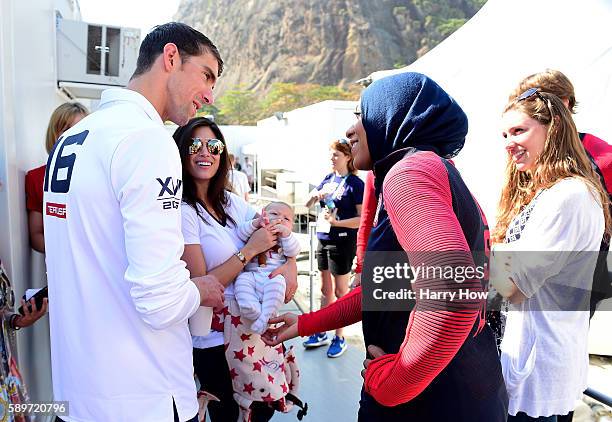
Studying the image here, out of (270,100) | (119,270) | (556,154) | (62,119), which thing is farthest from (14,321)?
(270,100)

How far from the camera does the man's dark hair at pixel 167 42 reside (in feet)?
4.71

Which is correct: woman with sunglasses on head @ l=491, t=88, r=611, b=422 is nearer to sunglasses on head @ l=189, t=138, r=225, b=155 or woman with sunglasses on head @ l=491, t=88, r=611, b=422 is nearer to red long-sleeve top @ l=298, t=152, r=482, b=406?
red long-sleeve top @ l=298, t=152, r=482, b=406

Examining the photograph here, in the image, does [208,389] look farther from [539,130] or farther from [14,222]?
[539,130]

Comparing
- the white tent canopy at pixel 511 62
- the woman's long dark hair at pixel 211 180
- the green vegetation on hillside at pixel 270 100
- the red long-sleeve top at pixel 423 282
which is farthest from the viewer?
the green vegetation on hillside at pixel 270 100

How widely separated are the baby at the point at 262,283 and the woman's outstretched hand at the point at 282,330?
0.07 metres

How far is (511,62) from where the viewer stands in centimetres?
443

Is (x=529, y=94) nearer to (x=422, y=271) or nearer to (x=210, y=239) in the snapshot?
(x=422, y=271)

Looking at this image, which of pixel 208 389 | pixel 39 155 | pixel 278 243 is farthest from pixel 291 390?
pixel 39 155

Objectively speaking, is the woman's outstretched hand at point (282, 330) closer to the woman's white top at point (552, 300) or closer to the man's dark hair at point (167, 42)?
the woman's white top at point (552, 300)

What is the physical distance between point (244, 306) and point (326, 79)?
189 feet

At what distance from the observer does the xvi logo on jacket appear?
47.0 inches

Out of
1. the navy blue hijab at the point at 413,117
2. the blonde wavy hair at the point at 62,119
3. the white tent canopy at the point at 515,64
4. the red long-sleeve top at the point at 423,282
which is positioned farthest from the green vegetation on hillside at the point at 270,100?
the red long-sleeve top at the point at 423,282

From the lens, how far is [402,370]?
1.08 meters

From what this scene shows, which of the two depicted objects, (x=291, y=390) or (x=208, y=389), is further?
(x=291, y=390)
